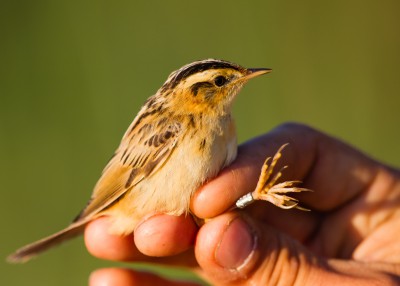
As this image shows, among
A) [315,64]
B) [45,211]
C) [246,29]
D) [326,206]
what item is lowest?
[45,211]

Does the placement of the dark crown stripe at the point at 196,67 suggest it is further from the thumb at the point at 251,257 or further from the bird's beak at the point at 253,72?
the thumb at the point at 251,257

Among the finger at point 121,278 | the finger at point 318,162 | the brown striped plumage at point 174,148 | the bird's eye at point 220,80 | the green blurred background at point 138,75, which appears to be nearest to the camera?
the brown striped plumage at point 174,148

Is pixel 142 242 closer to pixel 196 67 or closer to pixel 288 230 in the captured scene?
pixel 196 67

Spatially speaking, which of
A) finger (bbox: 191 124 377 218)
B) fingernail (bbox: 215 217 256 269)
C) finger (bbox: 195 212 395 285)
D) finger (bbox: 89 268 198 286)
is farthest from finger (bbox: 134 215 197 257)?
finger (bbox: 89 268 198 286)

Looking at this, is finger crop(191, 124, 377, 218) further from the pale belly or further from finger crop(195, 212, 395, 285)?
finger crop(195, 212, 395, 285)

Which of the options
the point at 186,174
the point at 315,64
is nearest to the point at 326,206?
the point at 186,174

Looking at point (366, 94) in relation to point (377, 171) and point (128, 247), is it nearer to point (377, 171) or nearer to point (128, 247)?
point (377, 171)

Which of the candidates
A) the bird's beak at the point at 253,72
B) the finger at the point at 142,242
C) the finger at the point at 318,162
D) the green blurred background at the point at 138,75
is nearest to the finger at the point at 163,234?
the finger at the point at 142,242
